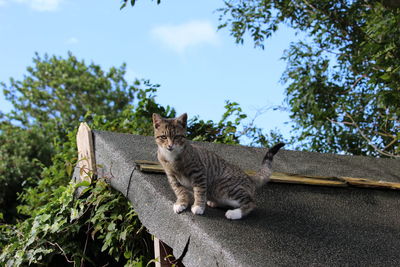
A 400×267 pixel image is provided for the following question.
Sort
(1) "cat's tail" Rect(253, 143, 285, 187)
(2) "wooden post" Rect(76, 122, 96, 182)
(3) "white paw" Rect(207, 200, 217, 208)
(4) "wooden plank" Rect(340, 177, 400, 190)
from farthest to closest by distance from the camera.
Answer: (4) "wooden plank" Rect(340, 177, 400, 190), (2) "wooden post" Rect(76, 122, 96, 182), (1) "cat's tail" Rect(253, 143, 285, 187), (3) "white paw" Rect(207, 200, 217, 208)

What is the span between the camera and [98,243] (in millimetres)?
5121

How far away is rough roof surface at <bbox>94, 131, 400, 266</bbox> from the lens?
10.2 feet

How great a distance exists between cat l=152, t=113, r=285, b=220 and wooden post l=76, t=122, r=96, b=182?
5.28 feet

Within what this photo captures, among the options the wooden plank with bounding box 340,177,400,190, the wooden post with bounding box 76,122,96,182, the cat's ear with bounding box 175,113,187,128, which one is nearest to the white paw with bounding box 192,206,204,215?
the cat's ear with bounding box 175,113,187,128

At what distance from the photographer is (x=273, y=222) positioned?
3.70 m

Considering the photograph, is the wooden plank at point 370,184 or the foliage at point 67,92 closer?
the wooden plank at point 370,184

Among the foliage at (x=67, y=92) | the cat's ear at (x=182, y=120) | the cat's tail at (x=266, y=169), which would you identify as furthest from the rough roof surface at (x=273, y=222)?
the foliage at (x=67, y=92)

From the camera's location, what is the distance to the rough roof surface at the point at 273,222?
3.10m

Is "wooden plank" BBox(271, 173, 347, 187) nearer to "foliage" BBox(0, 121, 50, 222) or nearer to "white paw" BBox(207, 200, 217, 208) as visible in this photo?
"white paw" BBox(207, 200, 217, 208)

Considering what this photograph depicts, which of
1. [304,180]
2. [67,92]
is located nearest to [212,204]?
[304,180]

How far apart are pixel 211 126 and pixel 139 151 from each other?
3086 millimetres

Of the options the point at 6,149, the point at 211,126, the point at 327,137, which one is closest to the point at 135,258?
the point at 211,126

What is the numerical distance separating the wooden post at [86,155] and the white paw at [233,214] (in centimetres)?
199

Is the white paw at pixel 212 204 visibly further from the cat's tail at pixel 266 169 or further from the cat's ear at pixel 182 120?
the cat's ear at pixel 182 120
